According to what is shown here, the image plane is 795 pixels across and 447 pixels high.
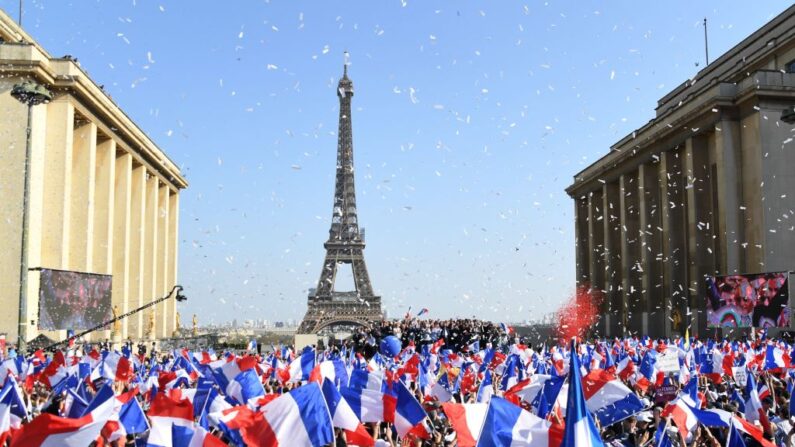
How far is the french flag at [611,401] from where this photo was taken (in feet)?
31.4

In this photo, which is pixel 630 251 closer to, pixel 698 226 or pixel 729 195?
pixel 698 226

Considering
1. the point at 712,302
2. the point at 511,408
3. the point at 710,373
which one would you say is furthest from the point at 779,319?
the point at 511,408

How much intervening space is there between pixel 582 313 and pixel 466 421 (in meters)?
65.3

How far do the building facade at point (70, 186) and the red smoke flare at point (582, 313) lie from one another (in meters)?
30.3

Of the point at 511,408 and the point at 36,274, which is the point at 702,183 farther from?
the point at 511,408

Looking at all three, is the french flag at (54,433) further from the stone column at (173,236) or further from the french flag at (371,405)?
the stone column at (173,236)

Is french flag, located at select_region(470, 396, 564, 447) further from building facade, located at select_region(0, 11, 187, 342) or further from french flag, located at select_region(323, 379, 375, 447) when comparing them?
building facade, located at select_region(0, 11, 187, 342)

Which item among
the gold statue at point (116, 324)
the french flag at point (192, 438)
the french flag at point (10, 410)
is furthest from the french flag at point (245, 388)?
the gold statue at point (116, 324)

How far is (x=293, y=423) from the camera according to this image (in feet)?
23.6

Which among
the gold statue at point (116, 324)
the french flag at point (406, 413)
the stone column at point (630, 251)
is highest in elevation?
the stone column at point (630, 251)

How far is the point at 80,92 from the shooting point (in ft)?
142

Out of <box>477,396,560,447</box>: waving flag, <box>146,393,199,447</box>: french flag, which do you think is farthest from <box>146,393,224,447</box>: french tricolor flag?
<box>477,396,560,447</box>: waving flag

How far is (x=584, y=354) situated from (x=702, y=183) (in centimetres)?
3319

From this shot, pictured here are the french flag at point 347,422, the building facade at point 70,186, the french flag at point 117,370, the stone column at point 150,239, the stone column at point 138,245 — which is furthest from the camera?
the stone column at point 150,239
